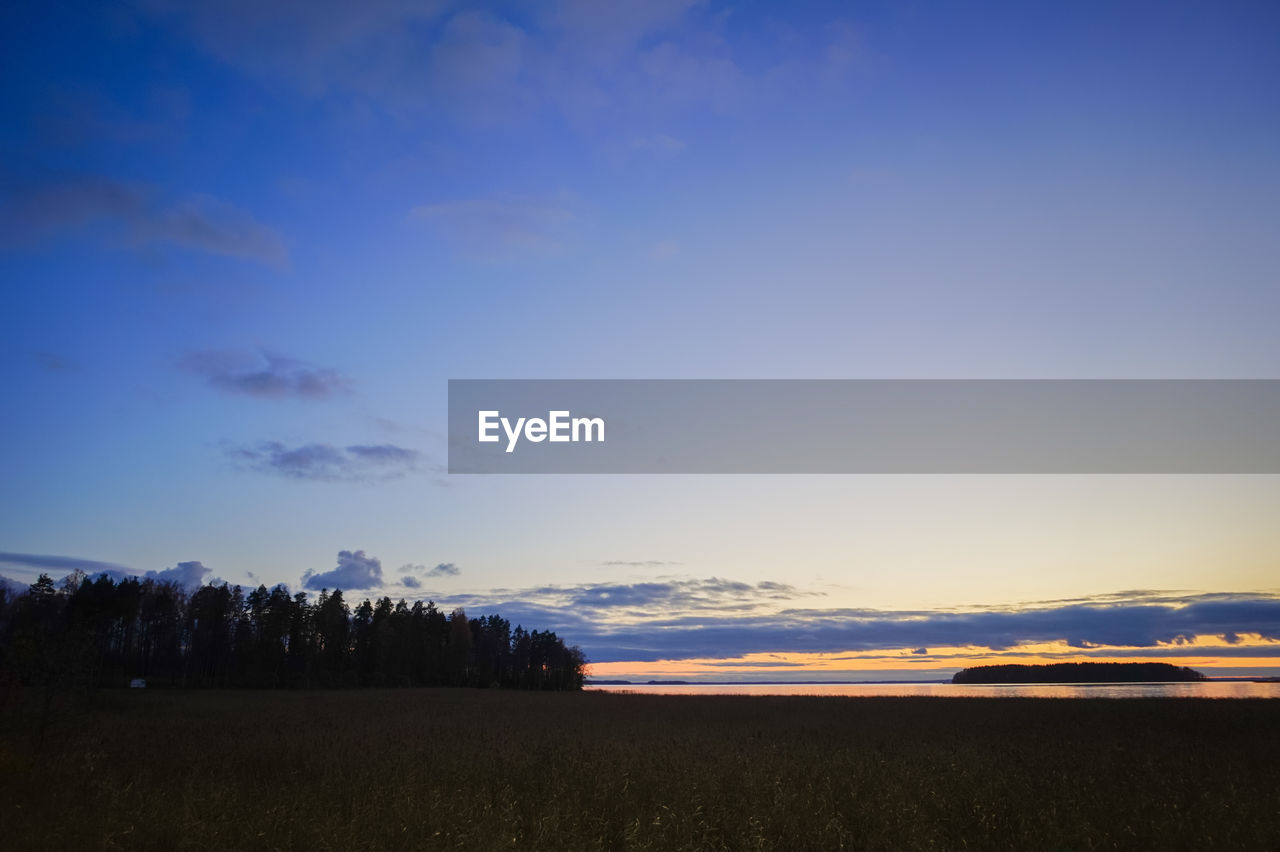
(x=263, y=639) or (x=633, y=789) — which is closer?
(x=633, y=789)

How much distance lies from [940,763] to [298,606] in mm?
102935

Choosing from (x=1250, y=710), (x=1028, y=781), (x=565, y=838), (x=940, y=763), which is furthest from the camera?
(x=1250, y=710)

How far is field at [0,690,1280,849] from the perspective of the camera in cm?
988

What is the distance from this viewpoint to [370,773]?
578 inches

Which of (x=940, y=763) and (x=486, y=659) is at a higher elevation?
(x=940, y=763)

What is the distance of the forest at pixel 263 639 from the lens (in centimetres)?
8506

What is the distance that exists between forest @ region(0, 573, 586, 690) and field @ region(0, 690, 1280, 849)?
6851 cm

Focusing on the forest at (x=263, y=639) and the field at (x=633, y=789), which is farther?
the forest at (x=263, y=639)

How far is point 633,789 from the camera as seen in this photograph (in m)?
13.2

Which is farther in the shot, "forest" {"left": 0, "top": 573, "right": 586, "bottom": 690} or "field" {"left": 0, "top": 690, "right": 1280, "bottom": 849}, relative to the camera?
"forest" {"left": 0, "top": 573, "right": 586, "bottom": 690}

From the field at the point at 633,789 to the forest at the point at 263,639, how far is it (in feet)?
225

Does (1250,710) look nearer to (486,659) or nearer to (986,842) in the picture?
(986,842)

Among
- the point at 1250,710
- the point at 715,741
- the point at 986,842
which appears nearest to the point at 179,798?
the point at 986,842

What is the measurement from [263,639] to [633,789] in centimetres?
10169
